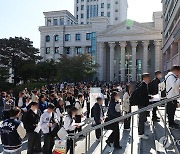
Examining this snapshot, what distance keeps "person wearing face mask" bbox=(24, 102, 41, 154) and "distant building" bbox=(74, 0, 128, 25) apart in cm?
9106

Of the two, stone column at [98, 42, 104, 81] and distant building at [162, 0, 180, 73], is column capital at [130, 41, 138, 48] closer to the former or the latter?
stone column at [98, 42, 104, 81]

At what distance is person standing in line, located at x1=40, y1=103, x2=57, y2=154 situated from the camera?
759 cm

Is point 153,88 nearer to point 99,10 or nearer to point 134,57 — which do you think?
point 134,57

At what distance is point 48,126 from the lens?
7.61m

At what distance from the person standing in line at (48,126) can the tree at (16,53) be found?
32.5 m

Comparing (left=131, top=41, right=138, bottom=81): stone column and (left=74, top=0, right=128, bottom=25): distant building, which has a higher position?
(left=74, top=0, right=128, bottom=25): distant building

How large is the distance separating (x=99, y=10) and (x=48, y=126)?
94.4 m

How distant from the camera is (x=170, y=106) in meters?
7.11

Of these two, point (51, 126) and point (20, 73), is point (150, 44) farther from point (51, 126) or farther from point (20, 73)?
point (51, 126)

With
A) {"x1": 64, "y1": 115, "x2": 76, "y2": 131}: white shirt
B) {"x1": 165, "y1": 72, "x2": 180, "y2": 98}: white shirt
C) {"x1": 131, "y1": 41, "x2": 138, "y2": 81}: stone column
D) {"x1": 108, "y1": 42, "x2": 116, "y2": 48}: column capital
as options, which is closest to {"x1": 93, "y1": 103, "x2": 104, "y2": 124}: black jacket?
{"x1": 64, "y1": 115, "x2": 76, "y2": 131}: white shirt

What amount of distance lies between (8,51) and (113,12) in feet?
211

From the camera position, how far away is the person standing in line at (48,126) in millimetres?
7594

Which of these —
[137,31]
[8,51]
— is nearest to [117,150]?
[8,51]

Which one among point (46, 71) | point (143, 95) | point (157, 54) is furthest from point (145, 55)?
point (143, 95)
